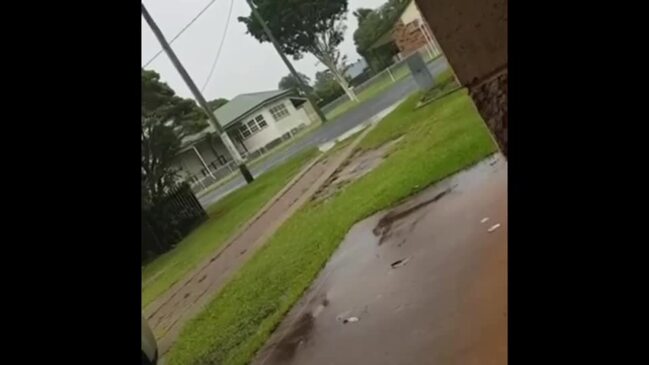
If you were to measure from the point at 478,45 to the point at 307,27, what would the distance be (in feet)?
80.3

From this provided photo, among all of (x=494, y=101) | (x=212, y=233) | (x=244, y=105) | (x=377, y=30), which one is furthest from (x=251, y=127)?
(x=494, y=101)

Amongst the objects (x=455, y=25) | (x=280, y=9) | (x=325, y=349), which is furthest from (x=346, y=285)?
(x=280, y=9)

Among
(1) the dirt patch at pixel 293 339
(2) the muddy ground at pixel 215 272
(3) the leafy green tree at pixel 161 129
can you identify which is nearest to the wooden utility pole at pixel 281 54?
(3) the leafy green tree at pixel 161 129

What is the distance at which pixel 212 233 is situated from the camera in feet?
37.6

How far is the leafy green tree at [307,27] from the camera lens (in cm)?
2411

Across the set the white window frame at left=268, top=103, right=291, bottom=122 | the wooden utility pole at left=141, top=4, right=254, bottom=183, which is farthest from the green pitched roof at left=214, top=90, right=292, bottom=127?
the wooden utility pole at left=141, top=4, right=254, bottom=183

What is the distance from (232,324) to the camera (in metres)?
5.10

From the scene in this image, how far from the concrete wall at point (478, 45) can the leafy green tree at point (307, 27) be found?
2146cm

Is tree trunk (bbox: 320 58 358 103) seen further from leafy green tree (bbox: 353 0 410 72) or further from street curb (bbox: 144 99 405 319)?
street curb (bbox: 144 99 405 319)

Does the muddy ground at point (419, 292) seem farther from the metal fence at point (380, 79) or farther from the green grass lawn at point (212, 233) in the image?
the metal fence at point (380, 79)

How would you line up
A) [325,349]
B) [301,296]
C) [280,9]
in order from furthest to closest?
1. [280,9]
2. [301,296]
3. [325,349]

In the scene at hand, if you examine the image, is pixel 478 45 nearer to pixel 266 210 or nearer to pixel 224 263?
pixel 224 263
